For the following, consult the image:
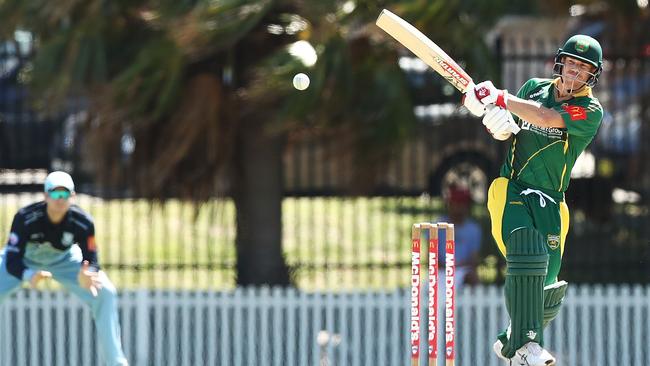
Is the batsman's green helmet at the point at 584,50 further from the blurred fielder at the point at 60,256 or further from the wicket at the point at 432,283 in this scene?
the blurred fielder at the point at 60,256

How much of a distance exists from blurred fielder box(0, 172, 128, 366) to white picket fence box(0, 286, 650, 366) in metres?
1.40

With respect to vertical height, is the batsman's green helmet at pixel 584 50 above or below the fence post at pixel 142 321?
above

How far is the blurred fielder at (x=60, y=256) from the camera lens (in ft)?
25.9

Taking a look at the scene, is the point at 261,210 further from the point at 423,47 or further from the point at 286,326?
the point at 423,47

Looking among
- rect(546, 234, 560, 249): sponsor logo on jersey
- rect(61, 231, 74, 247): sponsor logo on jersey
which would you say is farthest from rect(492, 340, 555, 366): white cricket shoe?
rect(61, 231, 74, 247): sponsor logo on jersey

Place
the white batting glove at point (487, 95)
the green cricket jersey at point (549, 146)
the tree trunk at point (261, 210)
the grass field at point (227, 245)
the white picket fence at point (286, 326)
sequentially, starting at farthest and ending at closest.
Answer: the grass field at point (227, 245) → the tree trunk at point (261, 210) → the white picket fence at point (286, 326) → the green cricket jersey at point (549, 146) → the white batting glove at point (487, 95)

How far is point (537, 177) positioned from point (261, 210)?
502 centimetres

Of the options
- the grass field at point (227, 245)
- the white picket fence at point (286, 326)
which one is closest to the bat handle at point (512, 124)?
the white picket fence at point (286, 326)

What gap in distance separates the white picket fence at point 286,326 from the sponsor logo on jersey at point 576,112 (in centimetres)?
350

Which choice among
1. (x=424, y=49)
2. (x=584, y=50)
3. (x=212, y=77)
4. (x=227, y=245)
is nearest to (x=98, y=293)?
(x=212, y=77)

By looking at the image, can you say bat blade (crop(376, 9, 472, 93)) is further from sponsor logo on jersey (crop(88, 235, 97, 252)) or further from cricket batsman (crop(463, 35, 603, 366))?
sponsor logo on jersey (crop(88, 235, 97, 252))

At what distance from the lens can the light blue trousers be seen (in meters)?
7.94

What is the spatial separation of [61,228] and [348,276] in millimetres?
6354

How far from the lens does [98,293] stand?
7.92m
